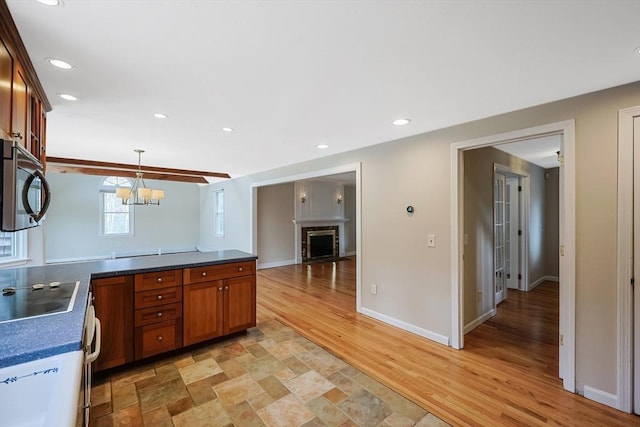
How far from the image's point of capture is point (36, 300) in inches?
63.4

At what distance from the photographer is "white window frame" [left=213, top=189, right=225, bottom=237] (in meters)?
8.02

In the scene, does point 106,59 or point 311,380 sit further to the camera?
point 311,380

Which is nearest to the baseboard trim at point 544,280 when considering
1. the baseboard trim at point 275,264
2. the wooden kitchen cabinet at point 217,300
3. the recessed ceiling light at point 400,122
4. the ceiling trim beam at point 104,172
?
the recessed ceiling light at point 400,122

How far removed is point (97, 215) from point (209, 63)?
8579mm

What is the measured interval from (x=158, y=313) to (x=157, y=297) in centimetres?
15

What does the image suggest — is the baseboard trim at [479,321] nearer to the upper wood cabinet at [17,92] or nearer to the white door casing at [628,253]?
the white door casing at [628,253]

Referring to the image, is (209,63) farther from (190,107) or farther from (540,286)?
(540,286)

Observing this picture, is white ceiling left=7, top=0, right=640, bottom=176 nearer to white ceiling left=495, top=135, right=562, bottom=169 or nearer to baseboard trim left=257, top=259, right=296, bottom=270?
white ceiling left=495, top=135, right=562, bottom=169

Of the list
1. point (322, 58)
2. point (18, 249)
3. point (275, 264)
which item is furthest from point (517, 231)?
point (18, 249)

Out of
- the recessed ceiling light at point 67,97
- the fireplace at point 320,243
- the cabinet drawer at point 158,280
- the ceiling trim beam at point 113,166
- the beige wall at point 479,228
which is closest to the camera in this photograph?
the recessed ceiling light at point 67,97

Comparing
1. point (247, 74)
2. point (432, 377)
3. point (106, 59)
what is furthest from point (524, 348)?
point (106, 59)

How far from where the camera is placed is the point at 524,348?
289 centimetres

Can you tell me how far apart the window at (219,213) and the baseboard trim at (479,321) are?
21.4ft

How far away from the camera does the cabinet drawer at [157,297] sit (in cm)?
252
